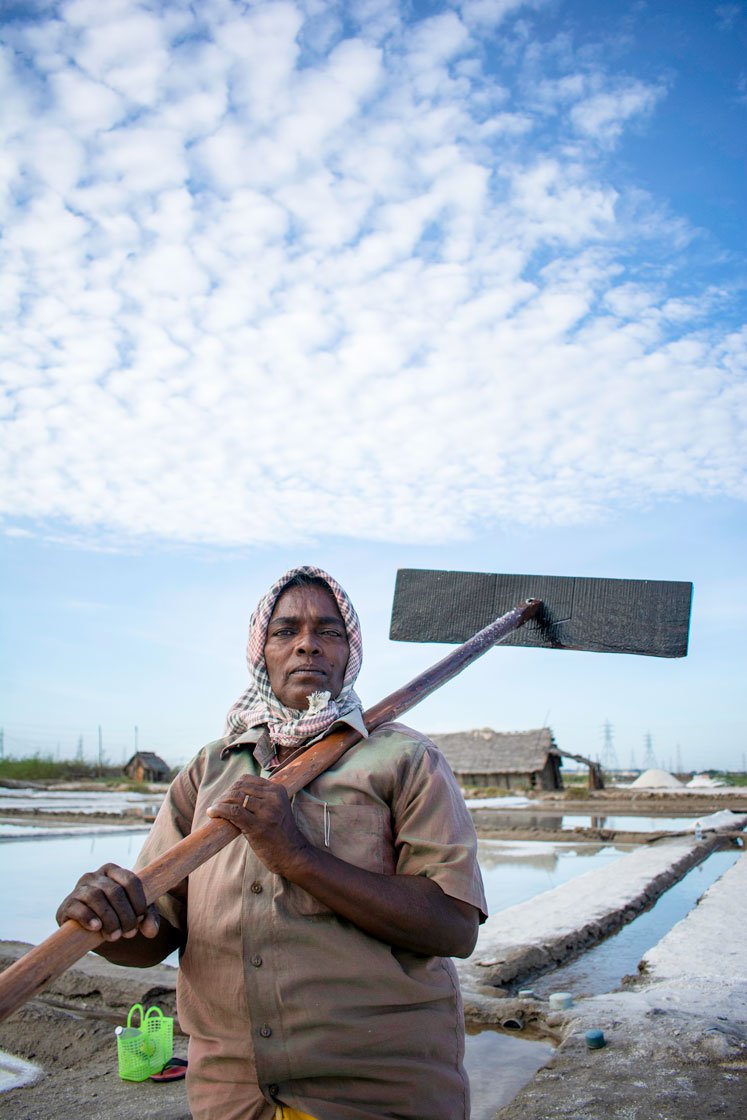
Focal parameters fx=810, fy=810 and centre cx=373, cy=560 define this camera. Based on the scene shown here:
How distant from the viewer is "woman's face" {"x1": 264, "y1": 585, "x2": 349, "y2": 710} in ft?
5.48

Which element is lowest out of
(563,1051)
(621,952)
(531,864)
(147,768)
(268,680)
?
(147,768)

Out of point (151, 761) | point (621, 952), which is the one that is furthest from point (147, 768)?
point (621, 952)

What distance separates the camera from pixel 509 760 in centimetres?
2916

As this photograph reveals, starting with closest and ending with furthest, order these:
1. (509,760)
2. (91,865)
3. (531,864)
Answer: (91,865) → (531,864) → (509,760)

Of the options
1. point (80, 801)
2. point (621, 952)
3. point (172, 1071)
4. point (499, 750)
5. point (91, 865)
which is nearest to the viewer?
point (172, 1071)

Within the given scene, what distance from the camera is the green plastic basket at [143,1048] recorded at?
2666 mm

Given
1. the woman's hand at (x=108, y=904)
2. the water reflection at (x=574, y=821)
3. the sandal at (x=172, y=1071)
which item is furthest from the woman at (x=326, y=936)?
the water reflection at (x=574, y=821)

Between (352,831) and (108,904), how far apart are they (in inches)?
16.8

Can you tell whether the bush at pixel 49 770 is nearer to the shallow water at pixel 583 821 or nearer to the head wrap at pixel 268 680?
the shallow water at pixel 583 821

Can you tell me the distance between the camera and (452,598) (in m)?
3.19

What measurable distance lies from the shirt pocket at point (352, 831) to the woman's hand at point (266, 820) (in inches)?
5.0

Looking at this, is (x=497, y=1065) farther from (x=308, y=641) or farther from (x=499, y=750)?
(x=499, y=750)

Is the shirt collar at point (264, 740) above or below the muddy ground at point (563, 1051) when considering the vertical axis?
above

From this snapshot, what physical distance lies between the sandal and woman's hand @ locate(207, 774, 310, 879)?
1836 millimetres
